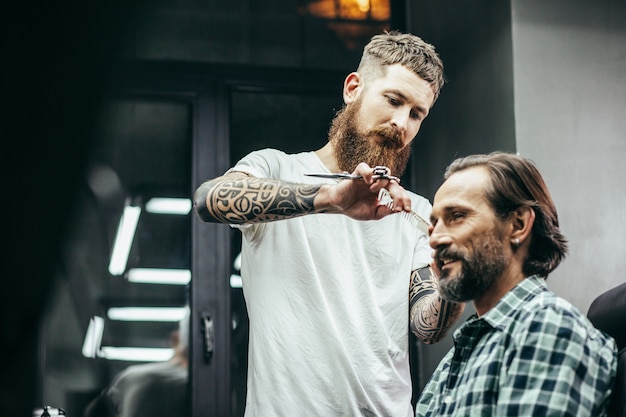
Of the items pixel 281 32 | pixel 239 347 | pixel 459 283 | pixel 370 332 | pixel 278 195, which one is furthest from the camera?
pixel 281 32

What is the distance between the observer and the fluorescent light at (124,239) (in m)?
3.37

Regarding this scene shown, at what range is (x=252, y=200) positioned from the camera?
1987 millimetres

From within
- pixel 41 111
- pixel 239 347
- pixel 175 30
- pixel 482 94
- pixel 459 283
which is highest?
pixel 175 30

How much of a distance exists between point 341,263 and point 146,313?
1392 millimetres

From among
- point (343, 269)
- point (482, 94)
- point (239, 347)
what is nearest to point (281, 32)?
point (482, 94)

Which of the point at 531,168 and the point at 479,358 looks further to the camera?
the point at 531,168

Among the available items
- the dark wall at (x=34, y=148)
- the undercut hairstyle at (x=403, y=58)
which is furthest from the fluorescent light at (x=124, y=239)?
the dark wall at (x=34, y=148)

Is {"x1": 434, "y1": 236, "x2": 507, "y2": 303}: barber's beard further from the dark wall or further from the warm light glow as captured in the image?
the warm light glow

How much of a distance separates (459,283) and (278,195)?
0.47 m

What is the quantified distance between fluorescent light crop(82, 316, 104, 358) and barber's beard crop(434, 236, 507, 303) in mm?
1912

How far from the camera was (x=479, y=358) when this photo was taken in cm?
165

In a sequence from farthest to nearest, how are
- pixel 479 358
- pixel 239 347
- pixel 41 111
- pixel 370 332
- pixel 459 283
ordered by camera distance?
pixel 239 347 < pixel 370 332 < pixel 459 283 < pixel 479 358 < pixel 41 111

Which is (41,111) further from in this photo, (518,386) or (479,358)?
(479,358)

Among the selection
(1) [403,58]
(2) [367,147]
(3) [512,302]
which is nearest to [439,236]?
(3) [512,302]
